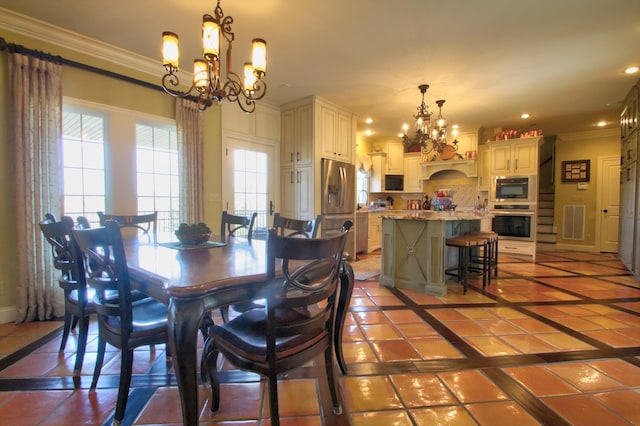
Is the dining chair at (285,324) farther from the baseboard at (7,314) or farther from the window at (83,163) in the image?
the window at (83,163)

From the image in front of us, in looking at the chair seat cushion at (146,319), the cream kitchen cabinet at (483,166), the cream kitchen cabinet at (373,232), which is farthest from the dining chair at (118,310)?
the cream kitchen cabinet at (483,166)

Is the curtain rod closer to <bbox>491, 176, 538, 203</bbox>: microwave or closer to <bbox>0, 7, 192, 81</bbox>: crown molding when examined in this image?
<bbox>0, 7, 192, 81</bbox>: crown molding

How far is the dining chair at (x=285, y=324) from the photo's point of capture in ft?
3.66

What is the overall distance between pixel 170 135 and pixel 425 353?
3606 mm

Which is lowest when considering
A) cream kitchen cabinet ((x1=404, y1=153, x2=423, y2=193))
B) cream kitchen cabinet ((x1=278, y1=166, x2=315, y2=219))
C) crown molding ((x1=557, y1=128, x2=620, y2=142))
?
cream kitchen cabinet ((x1=278, y1=166, x2=315, y2=219))

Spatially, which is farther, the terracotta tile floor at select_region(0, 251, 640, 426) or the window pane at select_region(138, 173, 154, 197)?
the window pane at select_region(138, 173, 154, 197)

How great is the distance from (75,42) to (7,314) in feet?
8.36

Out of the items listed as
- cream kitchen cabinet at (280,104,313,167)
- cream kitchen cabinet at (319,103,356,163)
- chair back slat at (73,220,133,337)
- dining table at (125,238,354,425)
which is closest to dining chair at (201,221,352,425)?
dining table at (125,238,354,425)

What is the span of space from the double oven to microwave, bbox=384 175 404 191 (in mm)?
1929

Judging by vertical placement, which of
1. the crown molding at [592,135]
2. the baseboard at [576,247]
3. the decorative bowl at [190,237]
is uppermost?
the crown molding at [592,135]

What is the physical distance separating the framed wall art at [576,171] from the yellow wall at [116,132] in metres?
7.55

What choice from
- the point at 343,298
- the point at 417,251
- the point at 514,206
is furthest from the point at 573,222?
the point at 343,298

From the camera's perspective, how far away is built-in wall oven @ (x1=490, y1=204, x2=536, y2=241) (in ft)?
18.0

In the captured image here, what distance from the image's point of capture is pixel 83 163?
2957 millimetres
